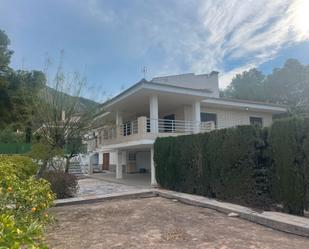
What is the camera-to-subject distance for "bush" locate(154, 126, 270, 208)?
874cm

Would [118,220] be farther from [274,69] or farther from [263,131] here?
[274,69]

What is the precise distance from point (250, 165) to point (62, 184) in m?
7.23

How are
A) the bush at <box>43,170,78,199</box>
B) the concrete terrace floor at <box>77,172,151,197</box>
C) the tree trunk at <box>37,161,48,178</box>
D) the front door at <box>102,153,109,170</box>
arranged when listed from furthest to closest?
the front door at <box>102,153,109,170</box> → the concrete terrace floor at <box>77,172,151,197</box> → the tree trunk at <box>37,161,48,178</box> → the bush at <box>43,170,78,199</box>

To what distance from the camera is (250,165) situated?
8.81 m

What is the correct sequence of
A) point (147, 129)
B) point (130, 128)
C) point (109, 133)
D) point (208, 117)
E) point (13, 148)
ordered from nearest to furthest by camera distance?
point (147, 129) < point (130, 128) < point (208, 117) < point (109, 133) < point (13, 148)

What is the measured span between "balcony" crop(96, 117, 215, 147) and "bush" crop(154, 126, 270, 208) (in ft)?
5.82

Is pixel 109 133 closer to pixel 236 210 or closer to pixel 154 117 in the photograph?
pixel 154 117

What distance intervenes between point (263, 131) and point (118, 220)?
196 inches

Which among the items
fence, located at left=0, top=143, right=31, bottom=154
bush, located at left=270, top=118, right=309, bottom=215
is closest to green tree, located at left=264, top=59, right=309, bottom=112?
fence, located at left=0, top=143, right=31, bottom=154

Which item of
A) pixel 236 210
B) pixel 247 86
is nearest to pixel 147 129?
pixel 236 210

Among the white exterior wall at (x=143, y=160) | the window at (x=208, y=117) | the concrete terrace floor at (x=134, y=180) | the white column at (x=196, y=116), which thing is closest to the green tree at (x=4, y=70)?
the concrete terrace floor at (x=134, y=180)

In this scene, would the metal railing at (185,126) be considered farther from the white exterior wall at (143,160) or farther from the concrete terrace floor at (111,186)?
the white exterior wall at (143,160)

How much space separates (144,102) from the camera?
58.1 feet

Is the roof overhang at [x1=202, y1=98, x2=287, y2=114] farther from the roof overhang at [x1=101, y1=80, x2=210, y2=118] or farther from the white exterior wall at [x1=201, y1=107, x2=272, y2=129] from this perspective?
the roof overhang at [x1=101, y1=80, x2=210, y2=118]
